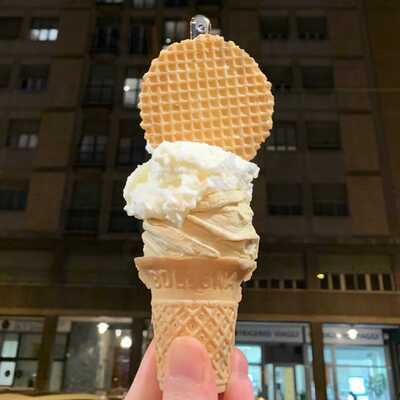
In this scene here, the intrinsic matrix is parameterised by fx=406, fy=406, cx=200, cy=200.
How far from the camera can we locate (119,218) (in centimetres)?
1494

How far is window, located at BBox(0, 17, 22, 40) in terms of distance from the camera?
1716 centimetres

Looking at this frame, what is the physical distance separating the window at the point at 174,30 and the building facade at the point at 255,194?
0.06 meters

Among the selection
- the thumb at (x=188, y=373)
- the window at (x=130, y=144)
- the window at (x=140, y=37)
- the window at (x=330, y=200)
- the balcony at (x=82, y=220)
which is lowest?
the thumb at (x=188, y=373)

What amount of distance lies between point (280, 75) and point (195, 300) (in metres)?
15.9

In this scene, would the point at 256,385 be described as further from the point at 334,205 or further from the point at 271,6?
→ the point at 271,6

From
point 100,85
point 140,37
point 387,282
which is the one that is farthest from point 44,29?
point 387,282

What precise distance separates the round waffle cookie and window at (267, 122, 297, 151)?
510 inches

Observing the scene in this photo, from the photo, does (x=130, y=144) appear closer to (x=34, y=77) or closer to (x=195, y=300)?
(x=34, y=77)

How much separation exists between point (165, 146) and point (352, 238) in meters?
13.1

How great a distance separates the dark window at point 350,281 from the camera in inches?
542

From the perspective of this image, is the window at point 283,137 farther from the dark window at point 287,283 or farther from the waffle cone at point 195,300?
the waffle cone at point 195,300

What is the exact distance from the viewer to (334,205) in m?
14.7

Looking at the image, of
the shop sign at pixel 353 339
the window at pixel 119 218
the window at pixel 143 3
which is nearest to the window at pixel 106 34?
the window at pixel 143 3

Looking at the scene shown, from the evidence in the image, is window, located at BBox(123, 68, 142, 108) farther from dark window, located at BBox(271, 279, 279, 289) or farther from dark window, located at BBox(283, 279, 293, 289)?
dark window, located at BBox(283, 279, 293, 289)
